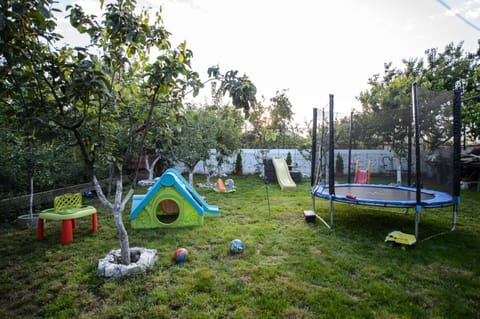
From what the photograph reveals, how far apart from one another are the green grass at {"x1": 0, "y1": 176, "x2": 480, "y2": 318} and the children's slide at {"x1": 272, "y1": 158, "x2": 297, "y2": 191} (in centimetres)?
366

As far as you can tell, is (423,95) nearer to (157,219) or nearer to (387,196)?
(387,196)

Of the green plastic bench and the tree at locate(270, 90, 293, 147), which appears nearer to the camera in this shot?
the green plastic bench

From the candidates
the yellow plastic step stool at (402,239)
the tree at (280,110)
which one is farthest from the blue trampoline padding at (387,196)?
the tree at (280,110)

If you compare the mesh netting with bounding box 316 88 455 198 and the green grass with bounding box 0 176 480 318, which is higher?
the mesh netting with bounding box 316 88 455 198

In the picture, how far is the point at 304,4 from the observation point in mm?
4016

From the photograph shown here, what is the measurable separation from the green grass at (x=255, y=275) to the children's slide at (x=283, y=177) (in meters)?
3.66

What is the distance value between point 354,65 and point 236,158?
773 centimetres

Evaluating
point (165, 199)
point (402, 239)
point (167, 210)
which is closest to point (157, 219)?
point (165, 199)

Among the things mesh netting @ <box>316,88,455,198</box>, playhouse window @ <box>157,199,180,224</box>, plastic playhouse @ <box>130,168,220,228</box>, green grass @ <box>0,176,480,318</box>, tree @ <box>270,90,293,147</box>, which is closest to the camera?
green grass @ <box>0,176,480,318</box>

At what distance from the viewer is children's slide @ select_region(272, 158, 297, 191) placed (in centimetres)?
796

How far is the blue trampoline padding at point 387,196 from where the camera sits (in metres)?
3.71

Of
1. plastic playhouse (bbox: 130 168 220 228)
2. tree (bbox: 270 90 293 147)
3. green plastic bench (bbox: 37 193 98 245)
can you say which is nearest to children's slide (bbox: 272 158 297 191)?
plastic playhouse (bbox: 130 168 220 228)

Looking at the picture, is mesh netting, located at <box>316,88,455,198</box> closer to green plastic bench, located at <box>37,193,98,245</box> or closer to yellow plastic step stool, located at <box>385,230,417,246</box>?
yellow plastic step stool, located at <box>385,230,417,246</box>

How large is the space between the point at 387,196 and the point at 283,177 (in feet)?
14.2
